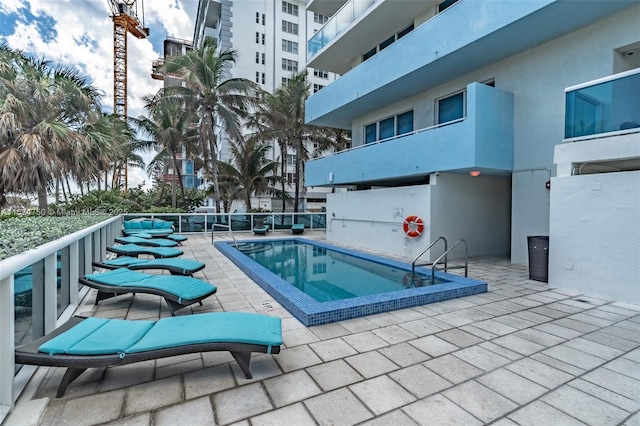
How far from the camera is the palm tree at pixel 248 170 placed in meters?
22.6

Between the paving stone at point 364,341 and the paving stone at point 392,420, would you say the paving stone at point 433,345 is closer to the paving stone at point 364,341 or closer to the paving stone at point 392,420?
the paving stone at point 364,341

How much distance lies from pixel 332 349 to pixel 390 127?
1154 centimetres

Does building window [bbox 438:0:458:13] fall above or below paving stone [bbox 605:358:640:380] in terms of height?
above

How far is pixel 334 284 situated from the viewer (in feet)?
25.1

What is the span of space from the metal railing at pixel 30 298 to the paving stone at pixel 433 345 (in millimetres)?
3822

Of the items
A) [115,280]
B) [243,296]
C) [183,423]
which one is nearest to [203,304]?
[243,296]

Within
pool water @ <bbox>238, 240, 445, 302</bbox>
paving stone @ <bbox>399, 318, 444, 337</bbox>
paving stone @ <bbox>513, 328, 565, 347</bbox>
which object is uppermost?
paving stone @ <bbox>513, 328, 565, 347</bbox>

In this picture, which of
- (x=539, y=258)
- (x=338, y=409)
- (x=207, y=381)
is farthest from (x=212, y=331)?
(x=539, y=258)

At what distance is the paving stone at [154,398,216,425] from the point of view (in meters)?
2.39

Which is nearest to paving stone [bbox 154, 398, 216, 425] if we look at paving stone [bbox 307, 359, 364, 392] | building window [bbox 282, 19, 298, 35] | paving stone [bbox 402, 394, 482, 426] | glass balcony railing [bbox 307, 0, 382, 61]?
paving stone [bbox 307, 359, 364, 392]

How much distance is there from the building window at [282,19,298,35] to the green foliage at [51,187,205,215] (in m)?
24.9

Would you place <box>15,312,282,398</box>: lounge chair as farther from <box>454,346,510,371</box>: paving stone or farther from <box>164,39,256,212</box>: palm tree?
<box>164,39,256,212</box>: palm tree

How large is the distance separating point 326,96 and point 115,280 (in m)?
12.1

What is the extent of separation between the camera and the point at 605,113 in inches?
235
